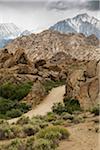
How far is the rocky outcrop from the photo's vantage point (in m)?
32.6

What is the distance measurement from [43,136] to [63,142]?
0.82 metres

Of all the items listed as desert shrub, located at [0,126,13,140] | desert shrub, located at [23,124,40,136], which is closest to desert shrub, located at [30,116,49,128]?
desert shrub, located at [23,124,40,136]

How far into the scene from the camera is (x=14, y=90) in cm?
4081

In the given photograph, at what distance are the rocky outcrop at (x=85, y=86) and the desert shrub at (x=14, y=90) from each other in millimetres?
4056

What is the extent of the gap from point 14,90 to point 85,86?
9.28m

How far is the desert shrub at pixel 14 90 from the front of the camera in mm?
39250

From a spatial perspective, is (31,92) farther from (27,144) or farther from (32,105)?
(27,144)

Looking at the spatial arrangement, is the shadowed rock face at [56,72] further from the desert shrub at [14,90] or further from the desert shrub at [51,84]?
the desert shrub at [14,90]

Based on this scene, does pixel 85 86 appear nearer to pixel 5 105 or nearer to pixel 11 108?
pixel 11 108

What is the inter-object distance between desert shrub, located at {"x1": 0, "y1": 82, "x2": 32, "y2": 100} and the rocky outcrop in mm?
4056

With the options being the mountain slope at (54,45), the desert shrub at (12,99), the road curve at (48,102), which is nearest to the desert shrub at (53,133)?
the road curve at (48,102)

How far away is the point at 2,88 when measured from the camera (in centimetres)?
4206

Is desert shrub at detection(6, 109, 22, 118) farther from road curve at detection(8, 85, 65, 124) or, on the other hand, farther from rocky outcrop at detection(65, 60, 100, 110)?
rocky outcrop at detection(65, 60, 100, 110)

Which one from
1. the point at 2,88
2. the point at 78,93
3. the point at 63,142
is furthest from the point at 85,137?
the point at 2,88
